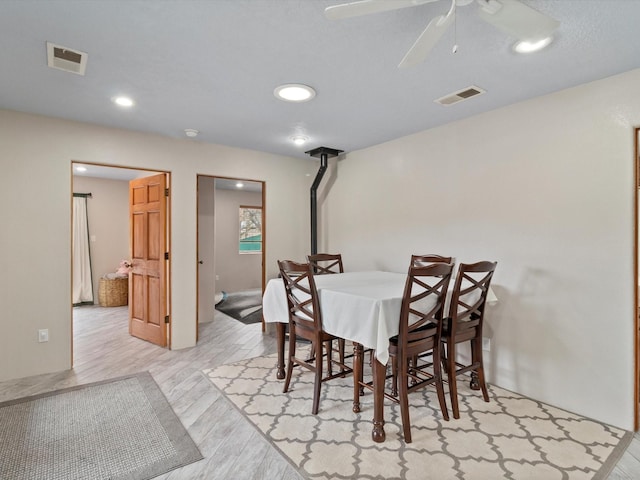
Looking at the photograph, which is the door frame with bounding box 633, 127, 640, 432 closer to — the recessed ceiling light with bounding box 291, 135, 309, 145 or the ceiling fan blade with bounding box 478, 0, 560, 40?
the ceiling fan blade with bounding box 478, 0, 560, 40

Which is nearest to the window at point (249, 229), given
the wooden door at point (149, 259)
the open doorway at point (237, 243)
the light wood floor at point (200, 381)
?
the open doorway at point (237, 243)

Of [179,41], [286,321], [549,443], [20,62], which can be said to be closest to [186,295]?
[286,321]

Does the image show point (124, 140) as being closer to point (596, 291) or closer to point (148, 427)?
point (148, 427)

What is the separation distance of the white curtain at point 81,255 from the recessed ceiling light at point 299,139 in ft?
15.0

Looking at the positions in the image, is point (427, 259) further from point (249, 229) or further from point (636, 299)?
point (249, 229)

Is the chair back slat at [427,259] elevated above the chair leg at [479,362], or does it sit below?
above

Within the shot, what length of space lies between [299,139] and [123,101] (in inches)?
67.1

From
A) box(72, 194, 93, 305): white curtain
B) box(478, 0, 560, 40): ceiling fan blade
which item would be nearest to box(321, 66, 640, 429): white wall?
box(478, 0, 560, 40): ceiling fan blade

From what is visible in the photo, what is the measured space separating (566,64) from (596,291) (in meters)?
1.48

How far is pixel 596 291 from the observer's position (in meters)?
2.35

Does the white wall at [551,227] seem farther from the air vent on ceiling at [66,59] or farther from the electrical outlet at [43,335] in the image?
the electrical outlet at [43,335]

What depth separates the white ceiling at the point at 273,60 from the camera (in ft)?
5.44

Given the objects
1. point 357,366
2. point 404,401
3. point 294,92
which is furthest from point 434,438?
point 294,92

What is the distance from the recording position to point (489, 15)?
1.34m
